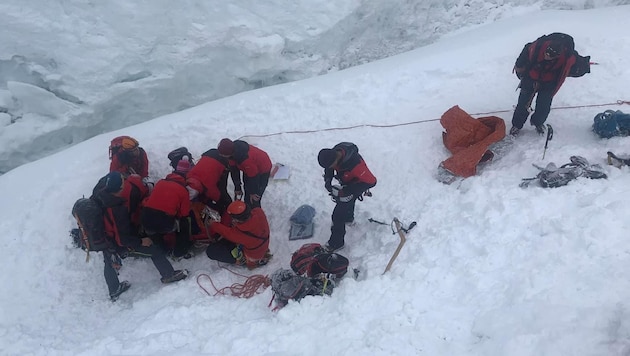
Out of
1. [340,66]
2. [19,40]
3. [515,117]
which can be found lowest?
[515,117]

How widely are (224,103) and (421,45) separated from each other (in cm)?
429

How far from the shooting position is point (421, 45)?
9.14 m

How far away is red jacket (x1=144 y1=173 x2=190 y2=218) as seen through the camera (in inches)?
188

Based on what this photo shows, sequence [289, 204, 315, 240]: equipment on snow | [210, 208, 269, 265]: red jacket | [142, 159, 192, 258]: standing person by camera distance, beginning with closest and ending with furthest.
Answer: [142, 159, 192, 258]: standing person, [210, 208, 269, 265]: red jacket, [289, 204, 315, 240]: equipment on snow

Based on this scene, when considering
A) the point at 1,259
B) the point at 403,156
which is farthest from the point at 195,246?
the point at 403,156

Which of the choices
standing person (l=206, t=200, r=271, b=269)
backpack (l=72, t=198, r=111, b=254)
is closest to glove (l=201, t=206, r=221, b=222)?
standing person (l=206, t=200, r=271, b=269)

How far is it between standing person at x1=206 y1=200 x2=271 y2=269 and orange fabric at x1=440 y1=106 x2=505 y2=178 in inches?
94.6

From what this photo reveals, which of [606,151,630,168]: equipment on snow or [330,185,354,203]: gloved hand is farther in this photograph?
[330,185,354,203]: gloved hand

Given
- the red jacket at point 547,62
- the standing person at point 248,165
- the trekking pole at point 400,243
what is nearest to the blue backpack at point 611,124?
the red jacket at point 547,62

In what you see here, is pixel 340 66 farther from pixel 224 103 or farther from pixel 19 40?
pixel 19 40

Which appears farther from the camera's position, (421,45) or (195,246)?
(421,45)

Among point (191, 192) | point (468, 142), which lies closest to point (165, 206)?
point (191, 192)

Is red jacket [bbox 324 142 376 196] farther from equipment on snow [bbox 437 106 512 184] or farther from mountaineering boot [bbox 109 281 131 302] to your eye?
mountaineering boot [bbox 109 281 131 302]

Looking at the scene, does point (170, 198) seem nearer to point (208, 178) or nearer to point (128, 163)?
point (208, 178)
